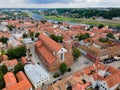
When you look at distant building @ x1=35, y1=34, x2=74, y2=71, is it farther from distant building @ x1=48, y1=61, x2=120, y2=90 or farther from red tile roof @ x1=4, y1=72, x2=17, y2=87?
red tile roof @ x1=4, y1=72, x2=17, y2=87

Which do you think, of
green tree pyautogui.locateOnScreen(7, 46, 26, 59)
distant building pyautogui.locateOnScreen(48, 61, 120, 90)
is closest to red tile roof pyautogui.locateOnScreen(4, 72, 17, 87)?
distant building pyautogui.locateOnScreen(48, 61, 120, 90)

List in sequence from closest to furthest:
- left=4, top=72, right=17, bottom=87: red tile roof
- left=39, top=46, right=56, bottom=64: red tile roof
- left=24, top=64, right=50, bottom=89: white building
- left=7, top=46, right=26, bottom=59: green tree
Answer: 1. left=4, top=72, right=17, bottom=87: red tile roof
2. left=24, top=64, right=50, bottom=89: white building
3. left=39, top=46, right=56, bottom=64: red tile roof
4. left=7, top=46, right=26, bottom=59: green tree

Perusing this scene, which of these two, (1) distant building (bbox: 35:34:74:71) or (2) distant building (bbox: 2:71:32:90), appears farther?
(1) distant building (bbox: 35:34:74:71)

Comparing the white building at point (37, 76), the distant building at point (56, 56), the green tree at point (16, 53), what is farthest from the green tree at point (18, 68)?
the green tree at point (16, 53)

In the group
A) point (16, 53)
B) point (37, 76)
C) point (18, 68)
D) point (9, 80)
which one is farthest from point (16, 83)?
point (16, 53)

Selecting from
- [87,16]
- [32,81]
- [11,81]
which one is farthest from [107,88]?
[87,16]

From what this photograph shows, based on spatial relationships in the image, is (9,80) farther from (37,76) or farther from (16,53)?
(16,53)

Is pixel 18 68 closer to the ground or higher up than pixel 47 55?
closer to the ground

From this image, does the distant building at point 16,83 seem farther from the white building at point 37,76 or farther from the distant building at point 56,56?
the distant building at point 56,56
